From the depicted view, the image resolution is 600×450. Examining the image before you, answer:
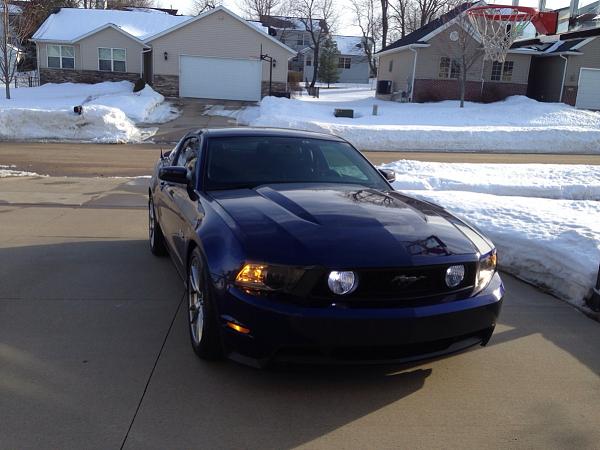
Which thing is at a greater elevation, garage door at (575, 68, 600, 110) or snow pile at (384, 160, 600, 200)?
garage door at (575, 68, 600, 110)

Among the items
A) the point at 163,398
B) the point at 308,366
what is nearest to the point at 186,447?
the point at 163,398

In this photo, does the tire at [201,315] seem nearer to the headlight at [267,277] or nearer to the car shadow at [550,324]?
the headlight at [267,277]

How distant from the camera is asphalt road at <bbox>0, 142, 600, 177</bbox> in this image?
13477mm

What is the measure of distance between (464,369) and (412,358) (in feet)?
2.53

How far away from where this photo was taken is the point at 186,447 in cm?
284

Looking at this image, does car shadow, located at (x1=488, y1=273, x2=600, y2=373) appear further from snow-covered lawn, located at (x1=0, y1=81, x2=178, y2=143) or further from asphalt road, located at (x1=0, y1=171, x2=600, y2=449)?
snow-covered lawn, located at (x1=0, y1=81, x2=178, y2=143)

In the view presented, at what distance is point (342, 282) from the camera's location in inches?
122

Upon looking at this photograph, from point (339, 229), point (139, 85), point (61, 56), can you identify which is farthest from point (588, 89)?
point (339, 229)

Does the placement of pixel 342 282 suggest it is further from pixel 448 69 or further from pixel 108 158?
pixel 448 69

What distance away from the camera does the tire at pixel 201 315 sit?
137 inches

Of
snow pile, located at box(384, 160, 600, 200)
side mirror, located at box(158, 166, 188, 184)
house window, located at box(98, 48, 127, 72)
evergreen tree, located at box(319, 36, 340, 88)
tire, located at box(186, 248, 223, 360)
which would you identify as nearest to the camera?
tire, located at box(186, 248, 223, 360)

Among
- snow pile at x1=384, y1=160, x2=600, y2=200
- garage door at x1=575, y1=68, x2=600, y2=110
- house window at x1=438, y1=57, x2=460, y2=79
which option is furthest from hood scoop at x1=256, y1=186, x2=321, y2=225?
garage door at x1=575, y1=68, x2=600, y2=110

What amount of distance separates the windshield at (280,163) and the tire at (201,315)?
33.3 inches

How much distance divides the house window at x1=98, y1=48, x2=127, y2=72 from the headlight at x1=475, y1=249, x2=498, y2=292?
36.8 meters
